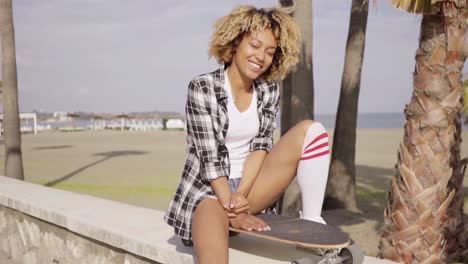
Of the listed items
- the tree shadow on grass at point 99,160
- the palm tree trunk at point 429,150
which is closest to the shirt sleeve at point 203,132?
the palm tree trunk at point 429,150

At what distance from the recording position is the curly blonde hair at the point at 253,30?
9.26 feet

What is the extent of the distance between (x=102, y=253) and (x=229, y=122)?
1599 mm

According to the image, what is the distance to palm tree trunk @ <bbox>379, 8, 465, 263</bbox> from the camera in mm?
3762

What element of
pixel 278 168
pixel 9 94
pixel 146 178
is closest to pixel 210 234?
pixel 278 168

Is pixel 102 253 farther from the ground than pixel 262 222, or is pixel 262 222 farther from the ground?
pixel 262 222

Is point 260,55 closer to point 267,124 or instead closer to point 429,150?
point 267,124

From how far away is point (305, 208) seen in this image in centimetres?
289

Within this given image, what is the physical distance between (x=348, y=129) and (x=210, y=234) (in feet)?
20.7

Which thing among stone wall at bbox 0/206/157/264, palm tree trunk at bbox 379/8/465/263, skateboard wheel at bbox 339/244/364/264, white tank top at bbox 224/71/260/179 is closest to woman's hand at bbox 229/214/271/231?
white tank top at bbox 224/71/260/179

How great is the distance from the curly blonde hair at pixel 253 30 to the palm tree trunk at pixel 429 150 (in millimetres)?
1387

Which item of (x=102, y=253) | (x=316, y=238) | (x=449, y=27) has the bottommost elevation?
(x=102, y=253)

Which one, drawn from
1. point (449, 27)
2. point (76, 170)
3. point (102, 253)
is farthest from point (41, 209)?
point (76, 170)

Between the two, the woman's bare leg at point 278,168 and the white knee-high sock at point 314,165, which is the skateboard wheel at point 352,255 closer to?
the white knee-high sock at point 314,165

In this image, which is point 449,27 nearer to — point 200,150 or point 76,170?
point 200,150
